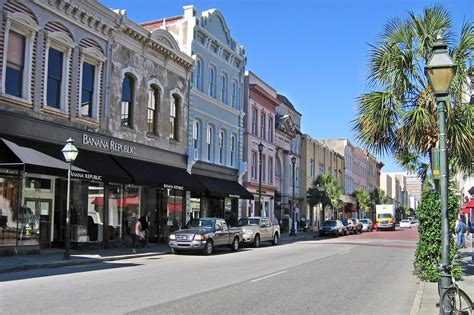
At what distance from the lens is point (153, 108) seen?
2831cm

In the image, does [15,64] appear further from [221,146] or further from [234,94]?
[234,94]

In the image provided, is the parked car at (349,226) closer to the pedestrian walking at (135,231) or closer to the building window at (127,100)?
the building window at (127,100)

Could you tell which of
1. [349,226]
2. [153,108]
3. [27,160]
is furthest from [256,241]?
[349,226]

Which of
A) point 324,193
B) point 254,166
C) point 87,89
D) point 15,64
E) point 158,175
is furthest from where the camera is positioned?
point 324,193

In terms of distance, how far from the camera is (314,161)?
2422 inches

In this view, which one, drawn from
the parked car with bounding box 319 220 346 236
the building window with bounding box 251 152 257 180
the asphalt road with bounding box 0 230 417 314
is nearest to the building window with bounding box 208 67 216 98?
the building window with bounding box 251 152 257 180

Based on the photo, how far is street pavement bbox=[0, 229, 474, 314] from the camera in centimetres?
967

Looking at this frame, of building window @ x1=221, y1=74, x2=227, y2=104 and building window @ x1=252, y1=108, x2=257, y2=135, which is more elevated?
building window @ x1=221, y1=74, x2=227, y2=104

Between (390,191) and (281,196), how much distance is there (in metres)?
103

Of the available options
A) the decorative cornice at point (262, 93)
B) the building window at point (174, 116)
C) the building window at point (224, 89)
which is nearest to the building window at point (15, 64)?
the building window at point (174, 116)

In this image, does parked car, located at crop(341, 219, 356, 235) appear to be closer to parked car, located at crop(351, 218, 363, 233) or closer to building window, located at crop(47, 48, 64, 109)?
parked car, located at crop(351, 218, 363, 233)

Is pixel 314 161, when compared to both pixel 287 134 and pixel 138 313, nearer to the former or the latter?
pixel 287 134

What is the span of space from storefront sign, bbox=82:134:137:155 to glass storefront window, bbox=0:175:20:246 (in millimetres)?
4181

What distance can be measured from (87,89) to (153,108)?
5535 mm
